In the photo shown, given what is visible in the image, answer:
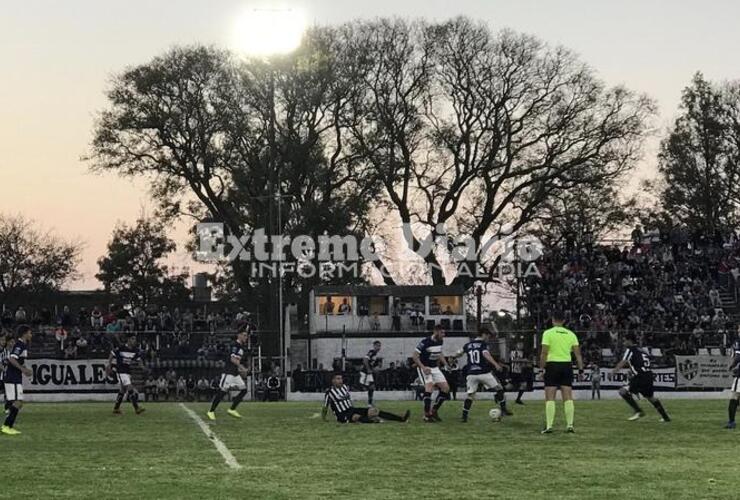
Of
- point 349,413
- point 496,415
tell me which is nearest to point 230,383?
point 349,413

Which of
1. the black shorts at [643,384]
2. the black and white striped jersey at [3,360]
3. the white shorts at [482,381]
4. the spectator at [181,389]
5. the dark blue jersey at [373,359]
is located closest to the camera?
the black and white striped jersey at [3,360]

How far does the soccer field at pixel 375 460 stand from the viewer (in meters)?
11.7

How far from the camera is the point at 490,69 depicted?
62.2 metres

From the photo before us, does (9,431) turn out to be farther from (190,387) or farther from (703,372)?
(703,372)

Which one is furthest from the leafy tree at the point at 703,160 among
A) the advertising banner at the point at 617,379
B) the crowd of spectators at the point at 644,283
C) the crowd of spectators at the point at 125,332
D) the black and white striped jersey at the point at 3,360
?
the black and white striped jersey at the point at 3,360

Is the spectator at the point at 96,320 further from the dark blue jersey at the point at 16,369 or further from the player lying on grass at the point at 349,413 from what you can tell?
the dark blue jersey at the point at 16,369

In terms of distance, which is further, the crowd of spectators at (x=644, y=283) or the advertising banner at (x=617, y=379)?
the crowd of spectators at (x=644, y=283)

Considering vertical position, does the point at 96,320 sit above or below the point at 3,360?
above

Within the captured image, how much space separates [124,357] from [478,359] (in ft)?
32.2

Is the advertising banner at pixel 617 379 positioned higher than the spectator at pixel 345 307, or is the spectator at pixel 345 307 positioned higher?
the spectator at pixel 345 307

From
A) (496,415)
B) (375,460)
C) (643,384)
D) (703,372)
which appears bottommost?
(375,460)

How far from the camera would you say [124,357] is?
2853 cm

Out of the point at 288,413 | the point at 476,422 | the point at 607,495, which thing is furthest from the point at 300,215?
the point at 607,495

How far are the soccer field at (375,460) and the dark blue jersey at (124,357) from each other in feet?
17.4
